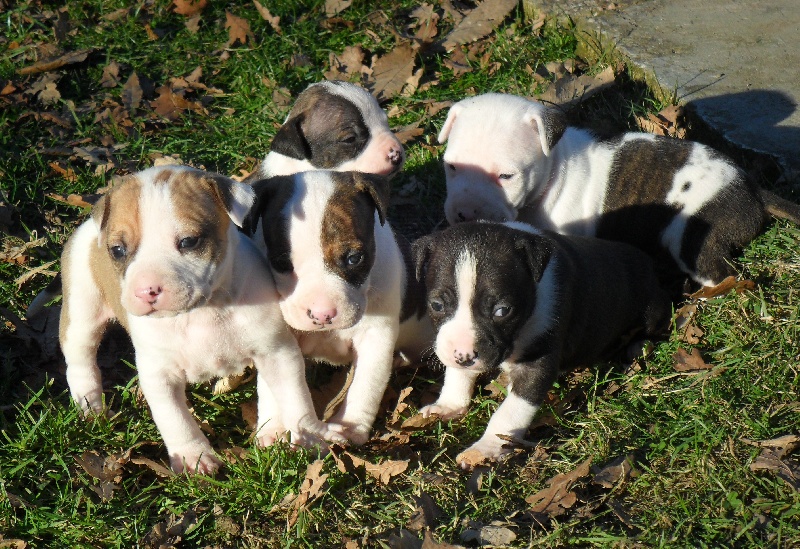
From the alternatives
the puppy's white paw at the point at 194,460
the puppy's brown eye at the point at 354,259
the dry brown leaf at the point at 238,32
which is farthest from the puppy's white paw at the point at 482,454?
the dry brown leaf at the point at 238,32

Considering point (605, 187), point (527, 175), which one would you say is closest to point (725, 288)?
point (605, 187)

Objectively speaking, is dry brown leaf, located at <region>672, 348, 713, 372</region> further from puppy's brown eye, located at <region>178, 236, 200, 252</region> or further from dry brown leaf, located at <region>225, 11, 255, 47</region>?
dry brown leaf, located at <region>225, 11, 255, 47</region>

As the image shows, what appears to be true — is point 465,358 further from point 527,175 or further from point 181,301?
point 527,175

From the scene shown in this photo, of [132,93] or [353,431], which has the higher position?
[132,93]

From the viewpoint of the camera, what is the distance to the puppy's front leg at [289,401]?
5348 mm

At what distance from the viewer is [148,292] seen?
4535 millimetres

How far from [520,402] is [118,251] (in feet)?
7.99

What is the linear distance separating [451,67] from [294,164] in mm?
3050

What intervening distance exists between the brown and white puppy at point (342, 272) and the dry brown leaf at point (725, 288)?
6.79 ft

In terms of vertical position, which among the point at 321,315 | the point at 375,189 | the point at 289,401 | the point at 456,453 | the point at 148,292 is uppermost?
the point at 148,292

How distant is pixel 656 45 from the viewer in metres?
8.93

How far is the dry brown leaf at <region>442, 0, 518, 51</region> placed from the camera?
9828mm

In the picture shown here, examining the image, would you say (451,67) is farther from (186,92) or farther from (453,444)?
(453,444)

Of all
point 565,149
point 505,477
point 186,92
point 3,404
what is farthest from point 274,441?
point 186,92
